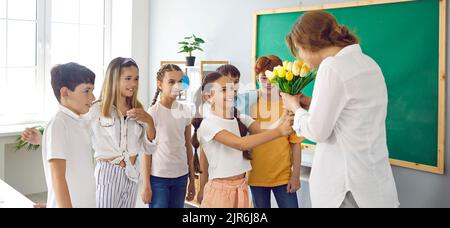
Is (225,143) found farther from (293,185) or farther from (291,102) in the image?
(293,185)

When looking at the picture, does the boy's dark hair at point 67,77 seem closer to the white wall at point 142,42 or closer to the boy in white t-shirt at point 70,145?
the boy in white t-shirt at point 70,145

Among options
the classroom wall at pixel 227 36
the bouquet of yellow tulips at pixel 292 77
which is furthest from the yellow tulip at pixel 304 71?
the classroom wall at pixel 227 36

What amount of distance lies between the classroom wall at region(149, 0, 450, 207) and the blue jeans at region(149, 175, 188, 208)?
1188mm

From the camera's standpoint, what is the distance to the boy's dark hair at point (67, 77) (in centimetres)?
175

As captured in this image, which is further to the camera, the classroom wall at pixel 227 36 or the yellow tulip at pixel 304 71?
the classroom wall at pixel 227 36

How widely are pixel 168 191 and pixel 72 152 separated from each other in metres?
0.73

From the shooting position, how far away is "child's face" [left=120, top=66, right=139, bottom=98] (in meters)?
1.96

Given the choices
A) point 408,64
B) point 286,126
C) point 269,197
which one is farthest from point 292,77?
point 408,64

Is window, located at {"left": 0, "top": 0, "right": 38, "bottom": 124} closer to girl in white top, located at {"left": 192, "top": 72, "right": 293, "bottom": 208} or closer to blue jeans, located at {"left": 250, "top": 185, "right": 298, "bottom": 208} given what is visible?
girl in white top, located at {"left": 192, "top": 72, "right": 293, "bottom": 208}

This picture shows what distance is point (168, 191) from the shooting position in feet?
7.46

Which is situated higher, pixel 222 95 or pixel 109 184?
pixel 222 95

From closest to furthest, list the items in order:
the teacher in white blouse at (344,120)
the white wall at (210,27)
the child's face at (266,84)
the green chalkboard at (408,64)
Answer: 1. the teacher in white blouse at (344,120)
2. the child's face at (266,84)
3. the green chalkboard at (408,64)
4. the white wall at (210,27)

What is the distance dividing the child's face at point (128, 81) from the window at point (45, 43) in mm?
2910
